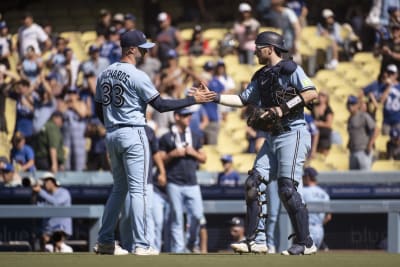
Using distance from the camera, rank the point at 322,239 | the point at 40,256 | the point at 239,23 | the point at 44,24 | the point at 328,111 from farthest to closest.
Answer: the point at 44,24 < the point at 239,23 < the point at 328,111 < the point at 322,239 < the point at 40,256

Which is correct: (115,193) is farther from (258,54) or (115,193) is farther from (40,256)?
(258,54)

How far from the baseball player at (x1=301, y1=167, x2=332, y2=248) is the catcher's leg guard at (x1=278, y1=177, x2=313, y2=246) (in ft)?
12.2

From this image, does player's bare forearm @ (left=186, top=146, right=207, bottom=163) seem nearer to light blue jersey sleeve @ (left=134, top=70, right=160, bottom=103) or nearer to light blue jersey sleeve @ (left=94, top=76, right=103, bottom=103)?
light blue jersey sleeve @ (left=94, top=76, right=103, bottom=103)

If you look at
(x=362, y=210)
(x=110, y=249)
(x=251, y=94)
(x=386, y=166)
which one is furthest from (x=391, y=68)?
(x=110, y=249)

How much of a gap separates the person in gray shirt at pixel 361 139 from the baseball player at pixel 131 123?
7296 millimetres

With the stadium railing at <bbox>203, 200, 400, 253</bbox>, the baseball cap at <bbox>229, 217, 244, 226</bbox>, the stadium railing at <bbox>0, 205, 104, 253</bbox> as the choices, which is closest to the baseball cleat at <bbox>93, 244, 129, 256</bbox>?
the stadium railing at <bbox>203, 200, 400, 253</bbox>

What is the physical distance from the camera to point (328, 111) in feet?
59.0

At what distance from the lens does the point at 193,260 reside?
984 centimetres

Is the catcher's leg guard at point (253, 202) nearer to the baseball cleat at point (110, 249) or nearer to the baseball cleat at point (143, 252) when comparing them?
the baseball cleat at point (143, 252)

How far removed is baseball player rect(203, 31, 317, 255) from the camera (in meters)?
10.4

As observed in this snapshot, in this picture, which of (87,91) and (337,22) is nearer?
(87,91)

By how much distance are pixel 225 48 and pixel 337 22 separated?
7.22ft

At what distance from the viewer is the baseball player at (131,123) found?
10.5 metres

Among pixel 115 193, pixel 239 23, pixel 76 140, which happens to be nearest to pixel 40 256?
pixel 115 193
